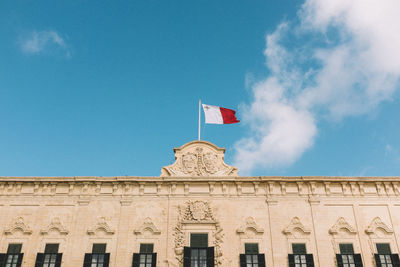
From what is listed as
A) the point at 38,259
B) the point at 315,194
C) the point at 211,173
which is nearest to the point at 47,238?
the point at 38,259

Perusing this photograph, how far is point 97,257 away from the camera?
2234 cm

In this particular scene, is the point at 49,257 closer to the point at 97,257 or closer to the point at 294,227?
the point at 97,257

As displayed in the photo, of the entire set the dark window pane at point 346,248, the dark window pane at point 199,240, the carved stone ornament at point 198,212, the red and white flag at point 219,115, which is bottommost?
the dark window pane at point 346,248

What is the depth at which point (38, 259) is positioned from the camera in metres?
22.1

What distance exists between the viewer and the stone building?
2228cm

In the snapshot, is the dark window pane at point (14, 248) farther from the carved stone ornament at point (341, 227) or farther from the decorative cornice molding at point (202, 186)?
the carved stone ornament at point (341, 227)

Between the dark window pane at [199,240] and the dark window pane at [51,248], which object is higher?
the dark window pane at [199,240]

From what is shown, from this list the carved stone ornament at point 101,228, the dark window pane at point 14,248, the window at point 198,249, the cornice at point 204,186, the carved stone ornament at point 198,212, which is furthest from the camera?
the cornice at point 204,186

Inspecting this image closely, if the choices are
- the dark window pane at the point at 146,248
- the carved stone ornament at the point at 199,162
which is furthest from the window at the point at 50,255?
the carved stone ornament at the point at 199,162

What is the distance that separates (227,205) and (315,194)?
600cm

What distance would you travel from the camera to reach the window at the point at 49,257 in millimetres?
22062

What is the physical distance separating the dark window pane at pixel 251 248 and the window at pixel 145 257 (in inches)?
222

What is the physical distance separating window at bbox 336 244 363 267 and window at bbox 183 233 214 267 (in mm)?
7873

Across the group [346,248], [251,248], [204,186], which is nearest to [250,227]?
[251,248]
